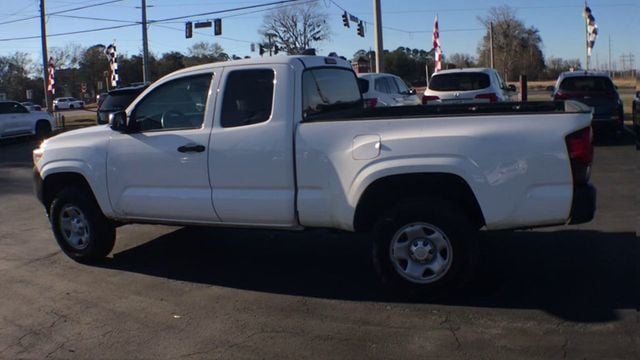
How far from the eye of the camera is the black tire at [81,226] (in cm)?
681

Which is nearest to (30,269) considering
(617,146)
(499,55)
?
(617,146)

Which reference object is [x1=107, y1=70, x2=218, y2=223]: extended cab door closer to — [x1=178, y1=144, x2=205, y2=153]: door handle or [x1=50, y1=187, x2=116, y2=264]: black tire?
[x1=178, y1=144, x2=205, y2=153]: door handle

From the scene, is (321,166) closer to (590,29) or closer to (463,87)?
(463,87)

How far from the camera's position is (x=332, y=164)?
5387 mm

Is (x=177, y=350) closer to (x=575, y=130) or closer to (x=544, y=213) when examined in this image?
(x=544, y=213)

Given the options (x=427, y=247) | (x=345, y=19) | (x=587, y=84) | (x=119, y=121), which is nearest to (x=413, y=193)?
(x=427, y=247)

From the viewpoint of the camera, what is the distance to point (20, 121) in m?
24.6

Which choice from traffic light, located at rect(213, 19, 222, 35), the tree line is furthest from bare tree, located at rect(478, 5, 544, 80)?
traffic light, located at rect(213, 19, 222, 35)

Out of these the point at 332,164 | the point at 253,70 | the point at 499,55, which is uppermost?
the point at 499,55

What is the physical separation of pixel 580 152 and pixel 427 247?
1350 mm

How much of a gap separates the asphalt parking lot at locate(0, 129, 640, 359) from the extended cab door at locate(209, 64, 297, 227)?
76cm

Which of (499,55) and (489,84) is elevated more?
(499,55)

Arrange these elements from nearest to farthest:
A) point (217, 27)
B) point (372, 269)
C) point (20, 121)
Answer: point (372, 269), point (20, 121), point (217, 27)

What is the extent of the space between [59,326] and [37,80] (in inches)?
3733
